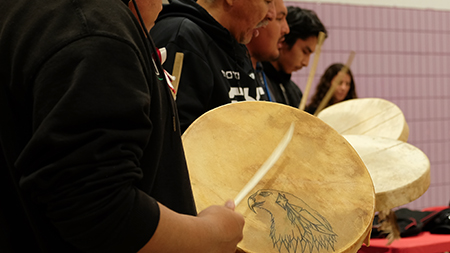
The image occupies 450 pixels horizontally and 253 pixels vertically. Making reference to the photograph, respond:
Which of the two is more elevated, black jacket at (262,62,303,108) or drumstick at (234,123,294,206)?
drumstick at (234,123,294,206)

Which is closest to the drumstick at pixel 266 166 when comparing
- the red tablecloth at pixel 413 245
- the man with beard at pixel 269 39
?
the red tablecloth at pixel 413 245

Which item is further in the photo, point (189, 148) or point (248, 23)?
point (248, 23)

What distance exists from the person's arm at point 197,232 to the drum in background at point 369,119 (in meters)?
1.66

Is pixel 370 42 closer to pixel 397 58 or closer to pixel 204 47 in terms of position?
pixel 397 58

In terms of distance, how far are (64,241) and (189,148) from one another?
510mm

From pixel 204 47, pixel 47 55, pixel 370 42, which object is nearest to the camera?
pixel 47 55

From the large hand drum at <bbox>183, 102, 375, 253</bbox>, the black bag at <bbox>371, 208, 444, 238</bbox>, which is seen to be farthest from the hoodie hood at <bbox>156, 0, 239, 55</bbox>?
the black bag at <bbox>371, 208, 444, 238</bbox>

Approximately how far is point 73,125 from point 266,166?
0.63 meters

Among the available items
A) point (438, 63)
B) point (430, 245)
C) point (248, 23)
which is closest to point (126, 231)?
point (248, 23)

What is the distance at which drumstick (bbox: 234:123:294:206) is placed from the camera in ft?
3.42

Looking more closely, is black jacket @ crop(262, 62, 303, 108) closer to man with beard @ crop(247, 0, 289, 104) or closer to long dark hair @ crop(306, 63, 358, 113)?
man with beard @ crop(247, 0, 289, 104)

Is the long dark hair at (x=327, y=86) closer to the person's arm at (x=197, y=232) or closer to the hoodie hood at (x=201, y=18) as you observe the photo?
the hoodie hood at (x=201, y=18)

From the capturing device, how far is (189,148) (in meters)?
1.13

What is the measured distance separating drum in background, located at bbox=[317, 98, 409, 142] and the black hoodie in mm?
620
